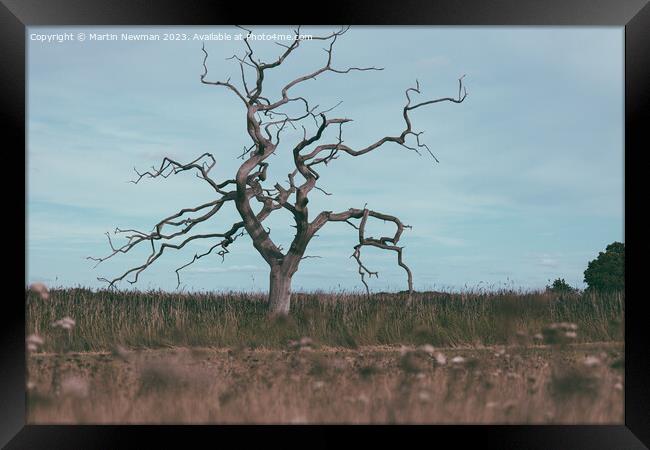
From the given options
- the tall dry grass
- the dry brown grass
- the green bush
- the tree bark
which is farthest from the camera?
the green bush

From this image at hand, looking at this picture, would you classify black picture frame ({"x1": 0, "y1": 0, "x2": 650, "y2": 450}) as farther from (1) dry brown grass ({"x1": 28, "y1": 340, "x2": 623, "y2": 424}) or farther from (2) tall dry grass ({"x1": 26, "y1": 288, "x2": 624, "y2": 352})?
(2) tall dry grass ({"x1": 26, "y1": 288, "x2": 624, "y2": 352})

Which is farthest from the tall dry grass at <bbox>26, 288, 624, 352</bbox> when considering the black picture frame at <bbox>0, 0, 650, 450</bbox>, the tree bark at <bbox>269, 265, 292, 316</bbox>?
the black picture frame at <bbox>0, 0, 650, 450</bbox>

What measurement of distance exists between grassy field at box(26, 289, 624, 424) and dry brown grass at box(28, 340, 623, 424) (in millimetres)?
15

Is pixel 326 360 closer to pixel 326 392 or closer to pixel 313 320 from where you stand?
pixel 326 392

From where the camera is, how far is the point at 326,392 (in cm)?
648

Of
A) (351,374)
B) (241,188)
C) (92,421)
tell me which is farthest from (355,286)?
(92,421)

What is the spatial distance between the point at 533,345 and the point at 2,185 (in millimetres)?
7611

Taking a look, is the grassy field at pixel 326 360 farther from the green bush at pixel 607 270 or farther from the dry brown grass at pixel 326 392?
the green bush at pixel 607 270

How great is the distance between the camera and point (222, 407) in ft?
20.1

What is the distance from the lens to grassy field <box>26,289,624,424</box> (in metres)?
6.17
